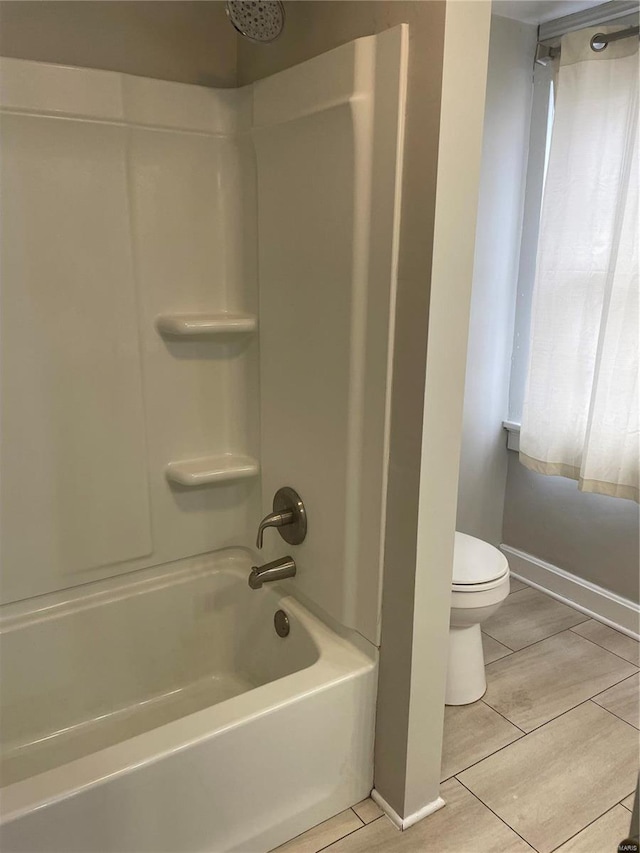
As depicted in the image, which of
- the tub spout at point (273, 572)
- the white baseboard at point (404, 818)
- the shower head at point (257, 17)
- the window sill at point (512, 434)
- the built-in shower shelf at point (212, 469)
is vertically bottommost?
the white baseboard at point (404, 818)

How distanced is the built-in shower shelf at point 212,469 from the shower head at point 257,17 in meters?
1.15

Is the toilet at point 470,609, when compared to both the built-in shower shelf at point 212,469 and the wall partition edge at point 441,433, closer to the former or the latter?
the wall partition edge at point 441,433

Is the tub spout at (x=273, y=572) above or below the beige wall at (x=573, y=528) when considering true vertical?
above

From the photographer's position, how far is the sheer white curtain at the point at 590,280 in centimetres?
217

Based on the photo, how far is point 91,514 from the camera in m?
1.86

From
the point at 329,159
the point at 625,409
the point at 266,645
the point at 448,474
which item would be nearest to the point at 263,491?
the point at 266,645

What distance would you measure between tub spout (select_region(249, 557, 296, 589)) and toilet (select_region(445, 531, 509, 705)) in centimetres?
50

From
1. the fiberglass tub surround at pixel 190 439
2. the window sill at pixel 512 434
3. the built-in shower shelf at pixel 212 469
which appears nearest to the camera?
the fiberglass tub surround at pixel 190 439

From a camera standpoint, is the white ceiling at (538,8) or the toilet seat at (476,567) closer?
the toilet seat at (476,567)

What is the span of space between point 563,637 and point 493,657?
33cm

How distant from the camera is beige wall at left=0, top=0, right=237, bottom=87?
1.57 meters

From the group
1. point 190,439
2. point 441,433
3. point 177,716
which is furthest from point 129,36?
point 177,716

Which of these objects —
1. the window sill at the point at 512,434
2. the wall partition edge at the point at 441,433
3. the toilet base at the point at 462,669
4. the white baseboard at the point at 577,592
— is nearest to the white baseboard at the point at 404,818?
the wall partition edge at the point at 441,433

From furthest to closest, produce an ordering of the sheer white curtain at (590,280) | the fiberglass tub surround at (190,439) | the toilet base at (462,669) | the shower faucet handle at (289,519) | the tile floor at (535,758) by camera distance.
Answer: the sheer white curtain at (590,280)
the toilet base at (462,669)
the shower faucet handle at (289,519)
the tile floor at (535,758)
the fiberglass tub surround at (190,439)
